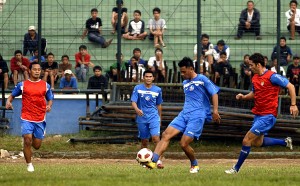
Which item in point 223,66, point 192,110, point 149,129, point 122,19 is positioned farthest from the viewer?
point 122,19

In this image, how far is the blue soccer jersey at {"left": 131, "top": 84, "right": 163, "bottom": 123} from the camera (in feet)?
76.0

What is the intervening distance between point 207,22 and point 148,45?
1739mm

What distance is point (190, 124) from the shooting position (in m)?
18.5

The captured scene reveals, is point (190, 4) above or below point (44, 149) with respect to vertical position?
above

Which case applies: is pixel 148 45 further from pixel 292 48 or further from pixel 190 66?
pixel 190 66

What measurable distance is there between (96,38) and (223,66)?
3.54 metres

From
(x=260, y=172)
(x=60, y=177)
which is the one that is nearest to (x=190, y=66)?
(x=260, y=172)

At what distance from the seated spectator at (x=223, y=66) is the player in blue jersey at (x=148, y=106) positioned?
4.51m

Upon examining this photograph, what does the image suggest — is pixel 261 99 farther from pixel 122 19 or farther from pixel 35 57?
pixel 35 57

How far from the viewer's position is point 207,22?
2820 centimetres

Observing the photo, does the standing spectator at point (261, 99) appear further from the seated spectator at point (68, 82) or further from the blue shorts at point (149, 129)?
the seated spectator at point (68, 82)

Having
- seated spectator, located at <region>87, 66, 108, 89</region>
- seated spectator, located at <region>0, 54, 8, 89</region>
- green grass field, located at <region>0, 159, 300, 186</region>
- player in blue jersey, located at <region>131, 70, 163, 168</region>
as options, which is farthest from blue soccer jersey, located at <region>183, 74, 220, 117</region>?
seated spectator, located at <region>0, 54, 8, 89</region>

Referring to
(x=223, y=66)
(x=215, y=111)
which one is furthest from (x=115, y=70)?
(x=215, y=111)

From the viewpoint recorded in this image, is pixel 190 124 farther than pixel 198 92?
No
